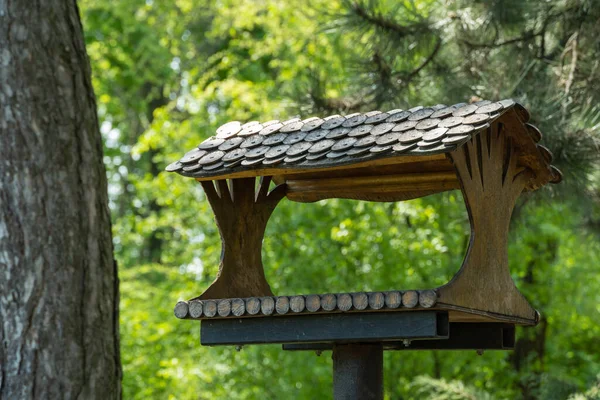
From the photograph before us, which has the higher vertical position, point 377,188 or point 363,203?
point 363,203

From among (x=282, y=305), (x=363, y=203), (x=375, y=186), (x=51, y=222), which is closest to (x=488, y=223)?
(x=375, y=186)

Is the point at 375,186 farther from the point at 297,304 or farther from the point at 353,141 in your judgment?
the point at 297,304

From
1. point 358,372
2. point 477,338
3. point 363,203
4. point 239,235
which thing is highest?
point 363,203

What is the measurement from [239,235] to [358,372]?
23.6 inches

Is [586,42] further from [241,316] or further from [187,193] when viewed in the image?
[187,193]

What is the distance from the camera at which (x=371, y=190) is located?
3443mm

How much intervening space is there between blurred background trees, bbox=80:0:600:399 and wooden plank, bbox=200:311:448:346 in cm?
180

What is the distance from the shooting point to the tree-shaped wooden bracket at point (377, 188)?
2.60 meters

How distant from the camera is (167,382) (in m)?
10.3

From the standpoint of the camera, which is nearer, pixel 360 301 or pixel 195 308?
pixel 360 301

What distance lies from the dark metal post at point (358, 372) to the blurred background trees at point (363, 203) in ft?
5.36

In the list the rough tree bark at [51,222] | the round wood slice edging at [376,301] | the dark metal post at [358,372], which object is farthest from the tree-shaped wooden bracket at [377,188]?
the rough tree bark at [51,222]

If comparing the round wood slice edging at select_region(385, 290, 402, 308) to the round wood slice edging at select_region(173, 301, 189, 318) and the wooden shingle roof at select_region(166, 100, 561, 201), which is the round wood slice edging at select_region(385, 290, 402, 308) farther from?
the round wood slice edging at select_region(173, 301, 189, 318)

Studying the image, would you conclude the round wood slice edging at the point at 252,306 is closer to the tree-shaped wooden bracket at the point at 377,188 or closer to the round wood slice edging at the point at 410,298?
the tree-shaped wooden bracket at the point at 377,188
